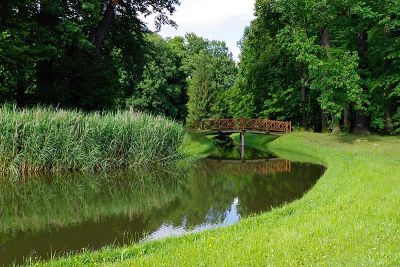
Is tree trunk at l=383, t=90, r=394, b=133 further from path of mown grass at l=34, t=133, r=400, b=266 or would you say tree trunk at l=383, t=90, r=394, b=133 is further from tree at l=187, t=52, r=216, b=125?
tree at l=187, t=52, r=216, b=125

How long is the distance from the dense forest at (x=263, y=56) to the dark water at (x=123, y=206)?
25.3 feet

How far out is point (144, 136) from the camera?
17047mm

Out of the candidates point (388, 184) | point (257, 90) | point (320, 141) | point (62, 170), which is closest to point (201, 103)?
point (257, 90)

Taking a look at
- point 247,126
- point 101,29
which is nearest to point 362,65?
point 247,126

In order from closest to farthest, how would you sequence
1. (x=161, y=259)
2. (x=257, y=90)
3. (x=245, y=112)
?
(x=161, y=259), (x=257, y=90), (x=245, y=112)

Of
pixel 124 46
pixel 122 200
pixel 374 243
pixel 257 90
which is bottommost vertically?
pixel 122 200

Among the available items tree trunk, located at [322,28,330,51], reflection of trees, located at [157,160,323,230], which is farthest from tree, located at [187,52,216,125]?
reflection of trees, located at [157,160,323,230]

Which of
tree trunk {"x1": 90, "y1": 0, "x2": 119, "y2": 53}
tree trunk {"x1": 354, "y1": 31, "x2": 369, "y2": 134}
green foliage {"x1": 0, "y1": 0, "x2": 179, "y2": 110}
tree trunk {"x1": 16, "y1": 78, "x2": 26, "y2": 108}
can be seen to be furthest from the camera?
tree trunk {"x1": 354, "y1": 31, "x2": 369, "y2": 134}

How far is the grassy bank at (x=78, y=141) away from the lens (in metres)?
13.9

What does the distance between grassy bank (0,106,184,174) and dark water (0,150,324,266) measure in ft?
2.64

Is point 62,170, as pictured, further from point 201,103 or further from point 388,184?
point 201,103

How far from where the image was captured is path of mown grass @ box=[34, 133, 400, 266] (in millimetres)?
5480

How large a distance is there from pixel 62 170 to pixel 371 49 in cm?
1986

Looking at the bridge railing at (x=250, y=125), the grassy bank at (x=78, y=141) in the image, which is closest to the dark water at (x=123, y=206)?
the grassy bank at (x=78, y=141)
